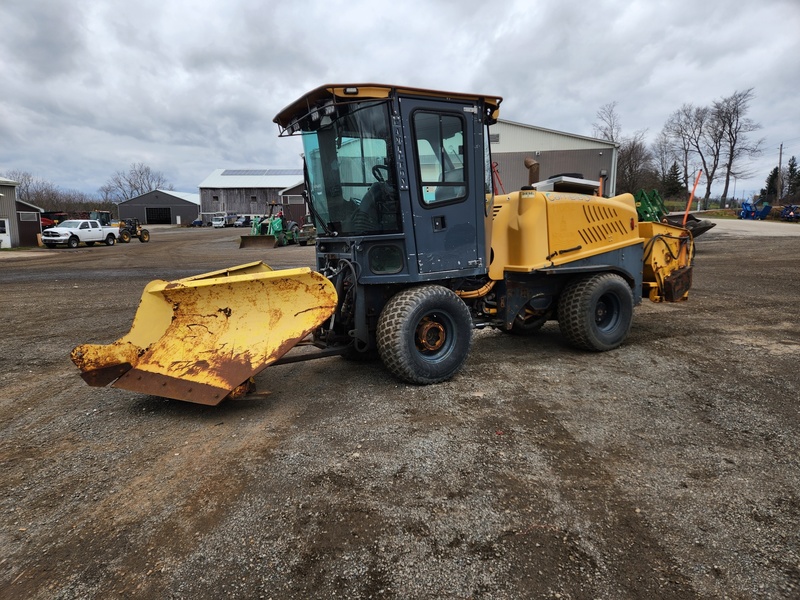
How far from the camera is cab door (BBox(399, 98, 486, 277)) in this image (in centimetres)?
459

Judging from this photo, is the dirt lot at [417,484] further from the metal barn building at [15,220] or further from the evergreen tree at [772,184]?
the evergreen tree at [772,184]

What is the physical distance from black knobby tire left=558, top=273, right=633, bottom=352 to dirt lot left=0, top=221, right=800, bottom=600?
0.38 meters

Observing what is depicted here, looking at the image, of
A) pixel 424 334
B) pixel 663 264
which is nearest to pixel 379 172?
pixel 424 334

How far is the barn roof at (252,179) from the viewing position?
64.8 m

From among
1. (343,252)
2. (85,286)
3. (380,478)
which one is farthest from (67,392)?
(85,286)

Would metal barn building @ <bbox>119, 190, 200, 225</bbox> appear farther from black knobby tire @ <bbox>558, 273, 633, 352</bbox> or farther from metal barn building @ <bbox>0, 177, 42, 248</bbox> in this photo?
black knobby tire @ <bbox>558, 273, 633, 352</bbox>

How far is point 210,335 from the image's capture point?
3979mm

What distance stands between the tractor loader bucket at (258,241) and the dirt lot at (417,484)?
67.8 ft

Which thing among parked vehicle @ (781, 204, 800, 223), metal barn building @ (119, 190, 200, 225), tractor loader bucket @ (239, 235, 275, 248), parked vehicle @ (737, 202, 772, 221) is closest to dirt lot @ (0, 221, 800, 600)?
tractor loader bucket @ (239, 235, 275, 248)

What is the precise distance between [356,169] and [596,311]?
3.40 meters

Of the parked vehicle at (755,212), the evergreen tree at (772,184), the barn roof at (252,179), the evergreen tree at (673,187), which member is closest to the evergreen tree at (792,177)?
the evergreen tree at (772,184)

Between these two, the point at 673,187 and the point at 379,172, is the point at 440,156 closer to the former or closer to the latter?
the point at 379,172

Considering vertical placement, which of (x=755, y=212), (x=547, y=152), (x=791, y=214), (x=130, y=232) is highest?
(x=547, y=152)

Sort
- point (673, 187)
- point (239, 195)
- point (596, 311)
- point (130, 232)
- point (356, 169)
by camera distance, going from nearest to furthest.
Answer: point (356, 169), point (596, 311), point (130, 232), point (673, 187), point (239, 195)
